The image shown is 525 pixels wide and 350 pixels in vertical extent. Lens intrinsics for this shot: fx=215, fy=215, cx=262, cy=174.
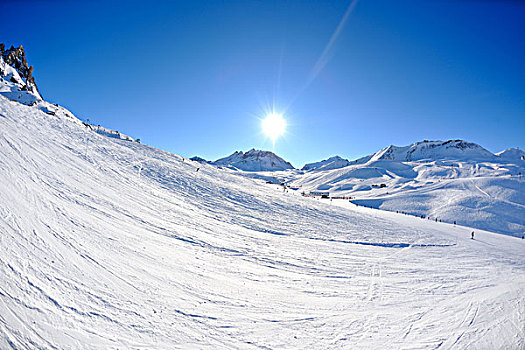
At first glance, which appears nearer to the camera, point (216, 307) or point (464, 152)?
point (216, 307)

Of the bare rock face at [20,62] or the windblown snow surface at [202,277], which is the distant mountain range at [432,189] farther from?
the windblown snow surface at [202,277]

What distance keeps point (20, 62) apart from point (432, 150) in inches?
8474

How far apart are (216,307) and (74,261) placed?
16.2ft

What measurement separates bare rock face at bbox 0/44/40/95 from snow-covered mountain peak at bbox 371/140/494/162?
6603 inches

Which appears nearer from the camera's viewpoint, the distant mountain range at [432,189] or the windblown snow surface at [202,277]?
the windblown snow surface at [202,277]

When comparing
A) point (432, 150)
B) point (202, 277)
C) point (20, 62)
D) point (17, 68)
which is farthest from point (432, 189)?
point (20, 62)

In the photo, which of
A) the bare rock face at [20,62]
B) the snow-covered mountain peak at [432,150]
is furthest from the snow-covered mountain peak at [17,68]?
the snow-covered mountain peak at [432,150]

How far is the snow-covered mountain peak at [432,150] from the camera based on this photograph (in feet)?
405

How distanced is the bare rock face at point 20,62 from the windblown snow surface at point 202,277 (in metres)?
103

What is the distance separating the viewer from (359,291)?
9328 millimetres

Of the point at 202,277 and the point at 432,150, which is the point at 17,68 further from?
the point at 432,150

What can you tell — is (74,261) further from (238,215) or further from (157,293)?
(238,215)

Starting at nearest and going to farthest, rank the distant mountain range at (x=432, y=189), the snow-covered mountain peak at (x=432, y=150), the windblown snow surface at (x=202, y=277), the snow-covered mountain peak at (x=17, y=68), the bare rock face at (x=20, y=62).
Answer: the windblown snow surface at (x=202, y=277) < the distant mountain range at (x=432, y=189) < the snow-covered mountain peak at (x=17, y=68) < the bare rock face at (x=20, y=62) < the snow-covered mountain peak at (x=432, y=150)

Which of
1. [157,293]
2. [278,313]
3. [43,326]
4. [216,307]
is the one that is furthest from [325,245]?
[43,326]
